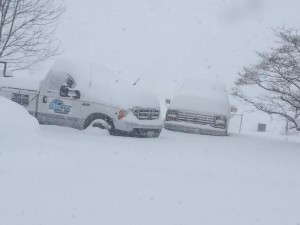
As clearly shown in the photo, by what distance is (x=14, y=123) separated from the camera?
23.7ft

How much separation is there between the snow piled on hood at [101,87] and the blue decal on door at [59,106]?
467mm

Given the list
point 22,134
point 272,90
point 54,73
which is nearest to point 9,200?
point 22,134

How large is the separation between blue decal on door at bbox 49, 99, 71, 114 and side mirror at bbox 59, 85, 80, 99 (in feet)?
0.63

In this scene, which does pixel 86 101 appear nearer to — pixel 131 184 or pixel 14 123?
pixel 14 123

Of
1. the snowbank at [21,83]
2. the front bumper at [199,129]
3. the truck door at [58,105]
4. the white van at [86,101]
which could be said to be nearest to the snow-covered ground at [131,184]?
the white van at [86,101]

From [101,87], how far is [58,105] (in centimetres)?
107

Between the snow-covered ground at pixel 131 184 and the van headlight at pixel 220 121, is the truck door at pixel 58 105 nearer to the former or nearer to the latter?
the snow-covered ground at pixel 131 184

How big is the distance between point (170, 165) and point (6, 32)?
53.8 ft

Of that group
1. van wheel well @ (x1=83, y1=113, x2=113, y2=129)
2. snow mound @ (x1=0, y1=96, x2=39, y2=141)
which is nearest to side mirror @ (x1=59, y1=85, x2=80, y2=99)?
van wheel well @ (x1=83, y1=113, x2=113, y2=129)

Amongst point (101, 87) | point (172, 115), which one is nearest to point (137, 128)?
point (101, 87)

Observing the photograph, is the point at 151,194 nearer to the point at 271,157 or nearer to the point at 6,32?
the point at 271,157

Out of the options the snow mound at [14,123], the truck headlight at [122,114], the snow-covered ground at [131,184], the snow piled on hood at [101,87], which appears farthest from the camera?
the snow piled on hood at [101,87]

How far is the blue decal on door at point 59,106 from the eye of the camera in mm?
10461

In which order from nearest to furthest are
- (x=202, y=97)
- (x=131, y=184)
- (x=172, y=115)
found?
(x=131, y=184), (x=172, y=115), (x=202, y=97)
